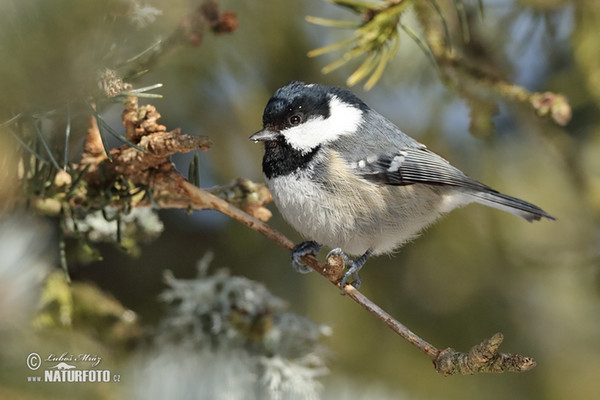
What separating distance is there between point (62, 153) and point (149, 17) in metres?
0.26

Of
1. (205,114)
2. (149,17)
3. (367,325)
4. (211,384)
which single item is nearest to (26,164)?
(149,17)

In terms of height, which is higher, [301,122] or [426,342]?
[301,122]

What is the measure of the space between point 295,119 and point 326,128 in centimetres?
8

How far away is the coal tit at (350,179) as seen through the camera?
1178 mm

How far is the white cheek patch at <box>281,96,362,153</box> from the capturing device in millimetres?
1231

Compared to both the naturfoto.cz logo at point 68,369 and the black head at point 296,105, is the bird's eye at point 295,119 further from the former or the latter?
the naturfoto.cz logo at point 68,369

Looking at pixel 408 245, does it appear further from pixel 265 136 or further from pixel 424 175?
pixel 265 136

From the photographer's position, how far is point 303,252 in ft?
4.04

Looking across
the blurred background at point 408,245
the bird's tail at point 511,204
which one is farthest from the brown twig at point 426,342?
the bird's tail at point 511,204

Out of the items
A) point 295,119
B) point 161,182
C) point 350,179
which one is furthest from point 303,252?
point 161,182

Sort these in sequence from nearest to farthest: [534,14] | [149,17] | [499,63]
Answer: [149,17]
[534,14]
[499,63]

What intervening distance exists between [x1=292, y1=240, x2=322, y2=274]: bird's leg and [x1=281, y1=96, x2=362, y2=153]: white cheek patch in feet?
0.71

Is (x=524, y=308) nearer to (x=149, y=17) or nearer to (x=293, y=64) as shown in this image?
(x=293, y=64)

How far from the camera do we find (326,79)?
1.59 m
